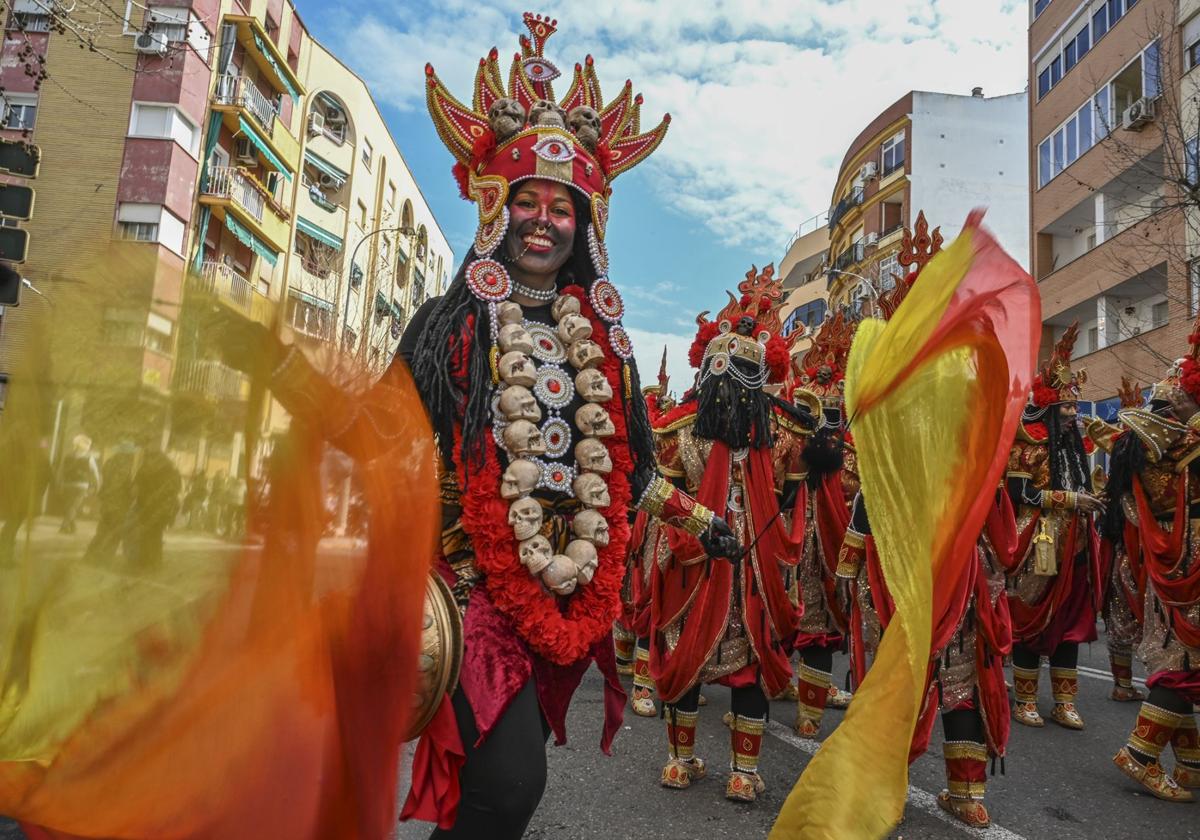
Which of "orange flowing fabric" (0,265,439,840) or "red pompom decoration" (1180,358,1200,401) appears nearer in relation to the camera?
"orange flowing fabric" (0,265,439,840)

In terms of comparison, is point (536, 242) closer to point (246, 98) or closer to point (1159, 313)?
point (1159, 313)

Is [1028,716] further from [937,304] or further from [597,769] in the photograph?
[937,304]

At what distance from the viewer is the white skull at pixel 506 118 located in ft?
9.37

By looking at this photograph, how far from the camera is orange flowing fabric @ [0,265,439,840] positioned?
1489mm

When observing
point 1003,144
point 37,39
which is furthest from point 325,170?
point 1003,144

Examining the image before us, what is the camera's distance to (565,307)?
2.75 m

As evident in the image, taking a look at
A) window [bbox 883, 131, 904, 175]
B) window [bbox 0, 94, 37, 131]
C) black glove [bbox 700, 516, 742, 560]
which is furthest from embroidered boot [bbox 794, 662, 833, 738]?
window [bbox 883, 131, 904, 175]

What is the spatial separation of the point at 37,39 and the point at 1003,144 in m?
38.9

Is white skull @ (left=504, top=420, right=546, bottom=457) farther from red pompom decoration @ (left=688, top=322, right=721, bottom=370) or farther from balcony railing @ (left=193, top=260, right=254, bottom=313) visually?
red pompom decoration @ (left=688, top=322, right=721, bottom=370)

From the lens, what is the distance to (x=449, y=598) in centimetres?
208

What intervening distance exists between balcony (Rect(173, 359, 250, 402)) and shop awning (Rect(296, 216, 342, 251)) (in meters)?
33.9

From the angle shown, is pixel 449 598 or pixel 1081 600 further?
pixel 1081 600

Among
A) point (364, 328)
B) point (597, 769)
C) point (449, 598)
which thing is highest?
point (364, 328)

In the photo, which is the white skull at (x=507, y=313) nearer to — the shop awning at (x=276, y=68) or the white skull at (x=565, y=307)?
the white skull at (x=565, y=307)
